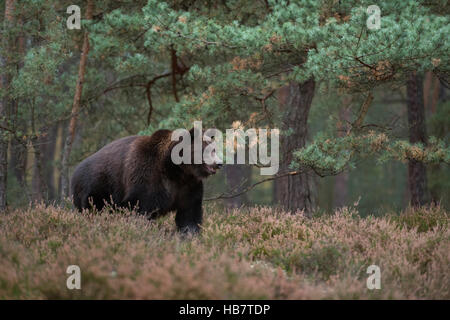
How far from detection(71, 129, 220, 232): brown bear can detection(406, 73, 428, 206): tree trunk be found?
7.66 m

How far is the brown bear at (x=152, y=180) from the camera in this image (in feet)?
25.6

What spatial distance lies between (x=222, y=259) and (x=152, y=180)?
10.2ft

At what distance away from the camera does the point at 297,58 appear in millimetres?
10664

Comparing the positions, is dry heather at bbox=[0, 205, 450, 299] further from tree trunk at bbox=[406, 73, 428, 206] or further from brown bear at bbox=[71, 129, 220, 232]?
tree trunk at bbox=[406, 73, 428, 206]

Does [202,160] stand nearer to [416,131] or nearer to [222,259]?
[222,259]

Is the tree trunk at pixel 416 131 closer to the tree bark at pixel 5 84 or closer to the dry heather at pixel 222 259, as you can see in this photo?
the dry heather at pixel 222 259

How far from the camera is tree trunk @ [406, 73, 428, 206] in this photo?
1336 cm

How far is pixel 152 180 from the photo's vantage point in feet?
25.7

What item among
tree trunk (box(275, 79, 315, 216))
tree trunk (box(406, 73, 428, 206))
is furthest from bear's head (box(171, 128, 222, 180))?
tree trunk (box(406, 73, 428, 206))

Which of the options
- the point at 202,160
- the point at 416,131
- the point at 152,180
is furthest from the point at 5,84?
the point at 416,131
